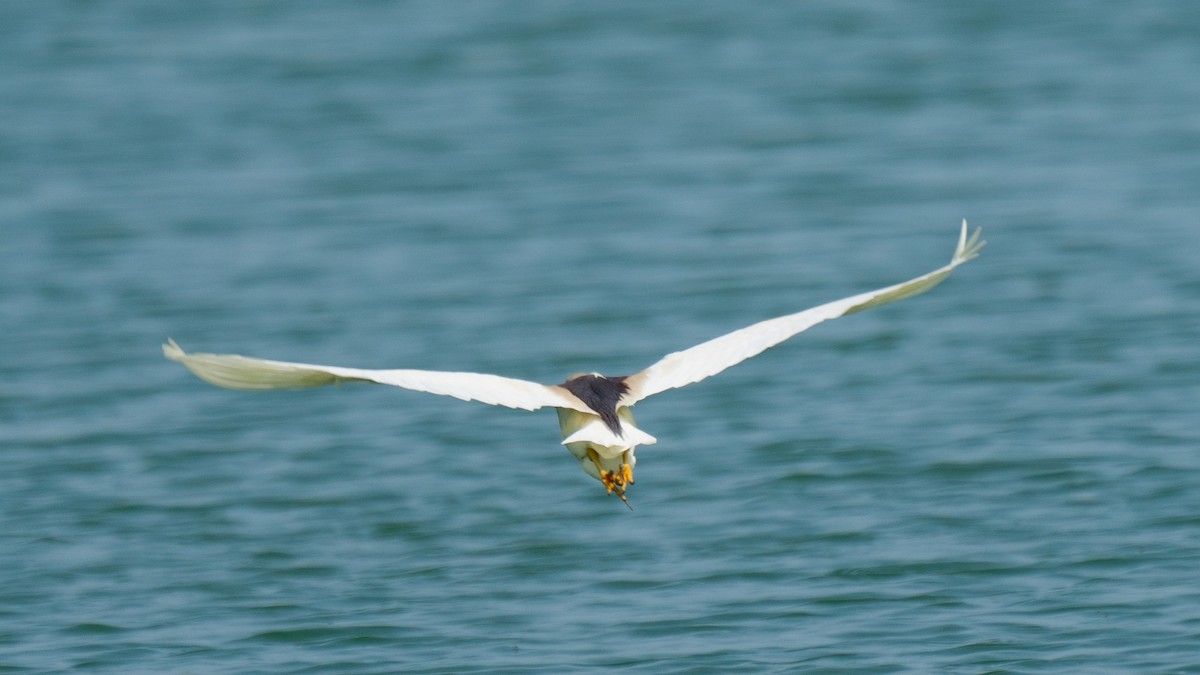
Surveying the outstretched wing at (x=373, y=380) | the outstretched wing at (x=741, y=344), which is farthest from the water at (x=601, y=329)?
the outstretched wing at (x=373, y=380)

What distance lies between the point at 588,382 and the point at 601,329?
633 cm

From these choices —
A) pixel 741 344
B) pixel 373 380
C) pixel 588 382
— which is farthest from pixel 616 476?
pixel 373 380

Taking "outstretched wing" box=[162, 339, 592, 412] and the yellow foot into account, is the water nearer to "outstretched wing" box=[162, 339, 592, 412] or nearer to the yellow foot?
the yellow foot

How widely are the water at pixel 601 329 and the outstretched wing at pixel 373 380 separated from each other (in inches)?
84.2

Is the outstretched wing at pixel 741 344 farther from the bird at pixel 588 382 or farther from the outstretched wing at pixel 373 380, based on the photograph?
the outstretched wing at pixel 373 380

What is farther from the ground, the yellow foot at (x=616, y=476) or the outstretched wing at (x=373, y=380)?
the outstretched wing at (x=373, y=380)

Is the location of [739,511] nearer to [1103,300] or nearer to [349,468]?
[349,468]

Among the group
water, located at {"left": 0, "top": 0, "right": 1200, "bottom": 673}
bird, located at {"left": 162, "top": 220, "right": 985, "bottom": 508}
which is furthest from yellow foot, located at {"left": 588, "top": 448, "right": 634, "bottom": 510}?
water, located at {"left": 0, "top": 0, "right": 1200, "bottom": 673}

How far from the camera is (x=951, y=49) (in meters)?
19.8

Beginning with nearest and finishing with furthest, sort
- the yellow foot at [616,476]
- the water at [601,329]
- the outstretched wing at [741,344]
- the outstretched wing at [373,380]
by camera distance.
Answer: the outstretched wing at [373,380]
the yellow foot at [616,476]
the outstretched wing at [741,344]
the water at [601,329]

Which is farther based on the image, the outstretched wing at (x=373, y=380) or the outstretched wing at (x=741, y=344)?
the outstretched wing at (x=741, y=344)

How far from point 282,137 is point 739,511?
900cm

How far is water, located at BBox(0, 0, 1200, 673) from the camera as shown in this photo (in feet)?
29.2

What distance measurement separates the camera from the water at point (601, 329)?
8.89 m
